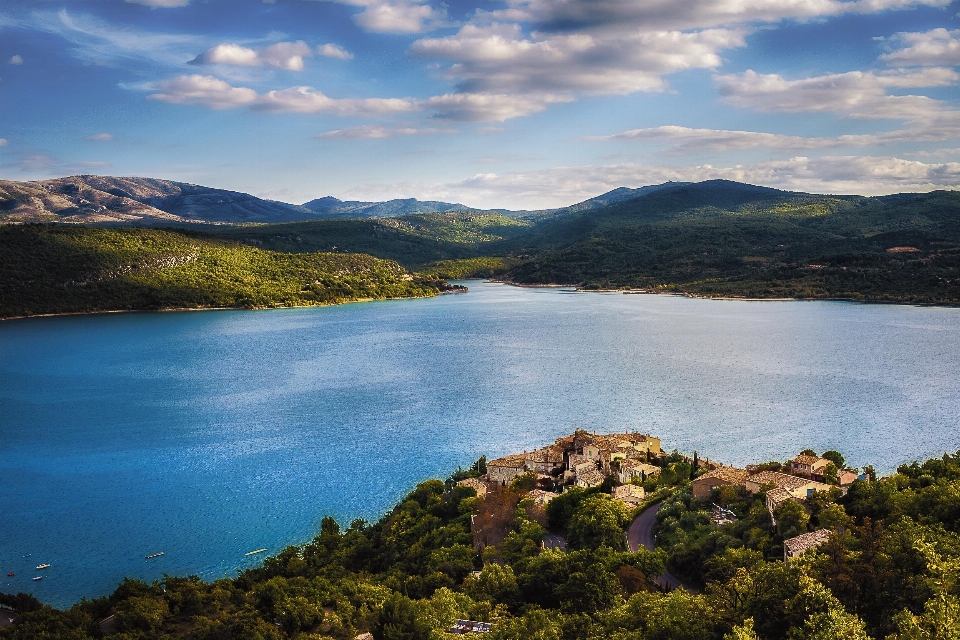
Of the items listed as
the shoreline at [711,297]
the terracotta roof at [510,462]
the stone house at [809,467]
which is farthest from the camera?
the shoreline at [711,297]

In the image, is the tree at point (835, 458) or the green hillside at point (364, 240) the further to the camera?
the green hillside at point (364, 240)

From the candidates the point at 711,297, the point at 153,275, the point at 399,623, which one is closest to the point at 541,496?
the point at 399,623

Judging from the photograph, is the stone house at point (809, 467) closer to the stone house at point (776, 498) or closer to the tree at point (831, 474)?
the tree at point (831, 474)

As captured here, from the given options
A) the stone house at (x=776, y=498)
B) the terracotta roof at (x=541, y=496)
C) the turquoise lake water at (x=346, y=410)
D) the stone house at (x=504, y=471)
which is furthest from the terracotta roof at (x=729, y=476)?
the turquoise lake water at (x=346, y=410)

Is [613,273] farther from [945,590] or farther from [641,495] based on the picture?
[945,590]

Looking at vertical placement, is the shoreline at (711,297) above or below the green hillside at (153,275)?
below

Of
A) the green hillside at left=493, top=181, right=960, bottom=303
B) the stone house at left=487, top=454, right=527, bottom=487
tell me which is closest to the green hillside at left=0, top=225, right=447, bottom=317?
the green hillside at left=493, top=181, right=960, bottom=303
